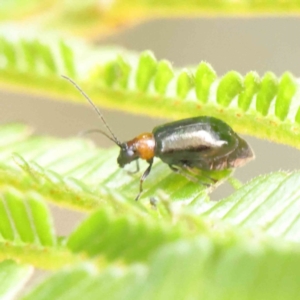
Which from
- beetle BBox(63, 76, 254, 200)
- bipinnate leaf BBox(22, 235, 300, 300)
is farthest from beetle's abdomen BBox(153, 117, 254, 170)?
bipinnate leaf BBox(22, 235, 300, 300)

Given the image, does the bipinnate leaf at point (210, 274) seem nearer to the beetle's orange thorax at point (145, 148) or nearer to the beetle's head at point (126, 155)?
the beetle's head at point (126, 155)

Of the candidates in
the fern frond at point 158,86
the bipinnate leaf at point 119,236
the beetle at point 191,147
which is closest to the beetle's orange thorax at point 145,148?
the beetle at point 191,147

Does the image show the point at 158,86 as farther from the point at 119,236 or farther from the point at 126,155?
the point at 119,236

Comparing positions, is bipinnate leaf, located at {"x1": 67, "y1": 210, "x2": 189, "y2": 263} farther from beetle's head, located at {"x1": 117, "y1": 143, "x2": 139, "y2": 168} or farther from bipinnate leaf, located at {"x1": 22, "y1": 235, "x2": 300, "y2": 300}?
beetle's head, located at {"x1": 117, "y1": 143, "x2": 139, "y2": 168}

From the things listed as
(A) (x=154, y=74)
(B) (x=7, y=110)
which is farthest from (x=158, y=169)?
(B) (x=7, y=110)

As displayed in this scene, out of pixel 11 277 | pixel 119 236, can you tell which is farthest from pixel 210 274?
pixel 11 277

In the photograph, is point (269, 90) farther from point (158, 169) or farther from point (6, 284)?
point (6, 284)

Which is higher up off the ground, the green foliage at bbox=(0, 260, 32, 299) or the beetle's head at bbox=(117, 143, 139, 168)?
the green foliage at bbox=(0, 260, 32, 299)

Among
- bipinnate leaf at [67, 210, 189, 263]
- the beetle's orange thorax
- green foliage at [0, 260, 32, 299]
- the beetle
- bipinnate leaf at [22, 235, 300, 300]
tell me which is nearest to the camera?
bipinnate leaf at [22, 235, 300, 300]
